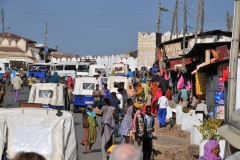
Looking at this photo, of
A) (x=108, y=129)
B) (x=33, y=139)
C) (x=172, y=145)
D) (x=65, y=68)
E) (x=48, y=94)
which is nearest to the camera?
(x=33, y=139)

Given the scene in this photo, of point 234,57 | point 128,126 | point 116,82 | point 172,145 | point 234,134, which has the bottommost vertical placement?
point 172,145

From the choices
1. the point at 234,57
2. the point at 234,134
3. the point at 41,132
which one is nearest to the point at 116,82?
the point at 41,132

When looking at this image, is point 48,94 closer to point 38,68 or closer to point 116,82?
point 116,82

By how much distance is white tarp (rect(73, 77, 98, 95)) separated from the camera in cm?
2889

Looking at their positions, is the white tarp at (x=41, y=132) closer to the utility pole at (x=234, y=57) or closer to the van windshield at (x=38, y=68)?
the utility pole at (x=234, y=57)

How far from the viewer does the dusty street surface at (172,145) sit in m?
15.8

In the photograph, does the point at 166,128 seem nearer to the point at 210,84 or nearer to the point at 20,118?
the point at 210,84

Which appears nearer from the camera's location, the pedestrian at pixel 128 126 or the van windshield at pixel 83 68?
the pedestrian at pixel 128 126

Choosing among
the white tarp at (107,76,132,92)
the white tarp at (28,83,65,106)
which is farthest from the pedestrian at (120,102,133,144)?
the white tarp at (107,76,132,92)

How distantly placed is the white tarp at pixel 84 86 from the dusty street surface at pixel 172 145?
6288 millimetres

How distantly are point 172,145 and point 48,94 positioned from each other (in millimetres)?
6435

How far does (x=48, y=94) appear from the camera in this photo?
22.3 m

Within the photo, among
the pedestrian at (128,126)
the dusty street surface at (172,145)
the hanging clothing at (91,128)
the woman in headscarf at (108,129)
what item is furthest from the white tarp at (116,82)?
the pedestrian at (128,126)

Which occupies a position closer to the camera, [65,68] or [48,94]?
[48,94]
